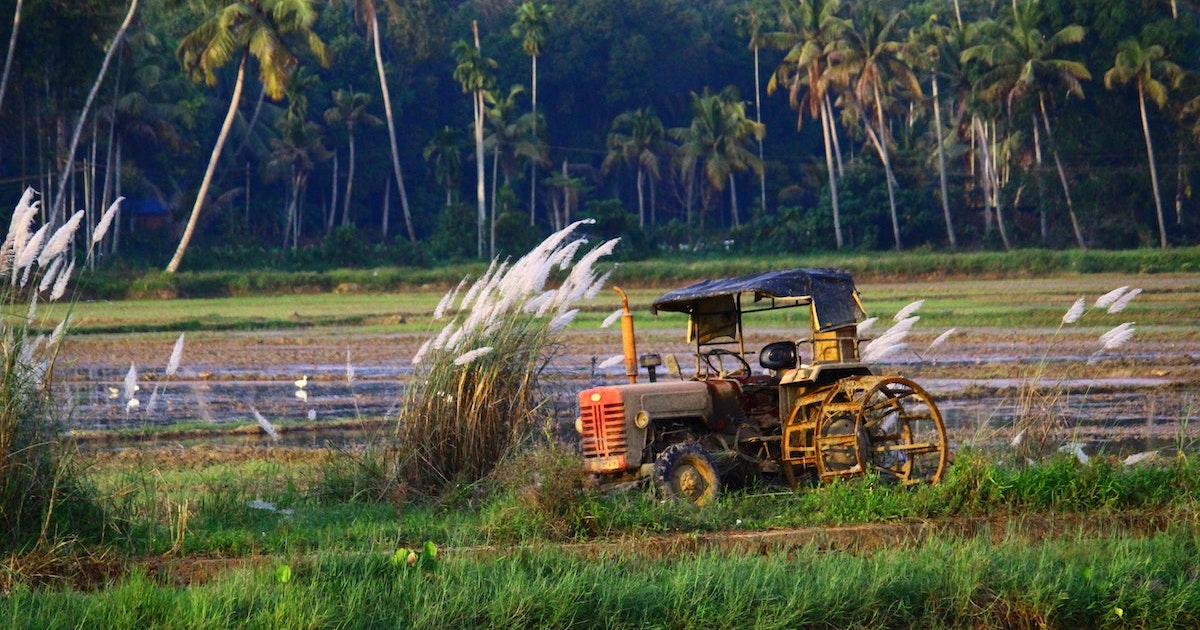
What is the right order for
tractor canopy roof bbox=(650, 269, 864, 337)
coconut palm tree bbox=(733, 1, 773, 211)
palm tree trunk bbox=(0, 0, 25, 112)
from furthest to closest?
coconut palm tree bbox=(733, 1, 773, 211) < palm tree trunk bbox=(0, 0, 25, 112) < tractor canopy roof bbox=(650, 269, 864, 337)

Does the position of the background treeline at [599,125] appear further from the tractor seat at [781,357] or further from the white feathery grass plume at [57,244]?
the tractor seat at [781,357]

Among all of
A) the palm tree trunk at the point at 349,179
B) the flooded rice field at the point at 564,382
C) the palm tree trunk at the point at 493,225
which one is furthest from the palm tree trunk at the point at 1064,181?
the palm tree trunk at the point at 349,179

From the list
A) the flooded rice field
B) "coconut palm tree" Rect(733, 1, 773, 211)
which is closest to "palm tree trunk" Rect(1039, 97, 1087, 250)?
"coconut palm tree" Rect(733, 1, 773, 211)

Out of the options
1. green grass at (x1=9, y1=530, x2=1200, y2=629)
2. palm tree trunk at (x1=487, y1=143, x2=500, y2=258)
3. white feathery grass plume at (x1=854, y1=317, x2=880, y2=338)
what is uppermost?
palm tree trunk at (x1=487, y1=143, x2=500, y2=258)

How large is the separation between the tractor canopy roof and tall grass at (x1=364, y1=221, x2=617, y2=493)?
2.52ft

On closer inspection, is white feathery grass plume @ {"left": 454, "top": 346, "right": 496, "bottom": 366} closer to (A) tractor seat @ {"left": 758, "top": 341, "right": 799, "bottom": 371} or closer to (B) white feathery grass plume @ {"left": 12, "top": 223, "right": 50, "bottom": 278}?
(A) tractor seat @ {"left": 758, "top": 341, "right": 799, "bottom": 371}

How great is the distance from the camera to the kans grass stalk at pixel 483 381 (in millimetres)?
10672

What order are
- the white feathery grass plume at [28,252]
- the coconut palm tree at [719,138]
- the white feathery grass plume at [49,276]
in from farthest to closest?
the coconut palm tree at [719,138] < the white feathery grass plume at [49,276] < the white feathery grass plume at [28,252]

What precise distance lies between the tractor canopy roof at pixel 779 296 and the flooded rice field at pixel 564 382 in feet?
3.27

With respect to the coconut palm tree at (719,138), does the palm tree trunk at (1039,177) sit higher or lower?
lower

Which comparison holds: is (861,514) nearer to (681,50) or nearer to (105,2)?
(105,2)

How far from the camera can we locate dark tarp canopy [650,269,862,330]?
9.89 m

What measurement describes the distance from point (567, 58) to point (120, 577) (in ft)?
202

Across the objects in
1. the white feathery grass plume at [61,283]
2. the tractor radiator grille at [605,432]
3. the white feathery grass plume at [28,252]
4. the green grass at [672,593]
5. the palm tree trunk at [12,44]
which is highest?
the palm tree trunk at [12,44]
